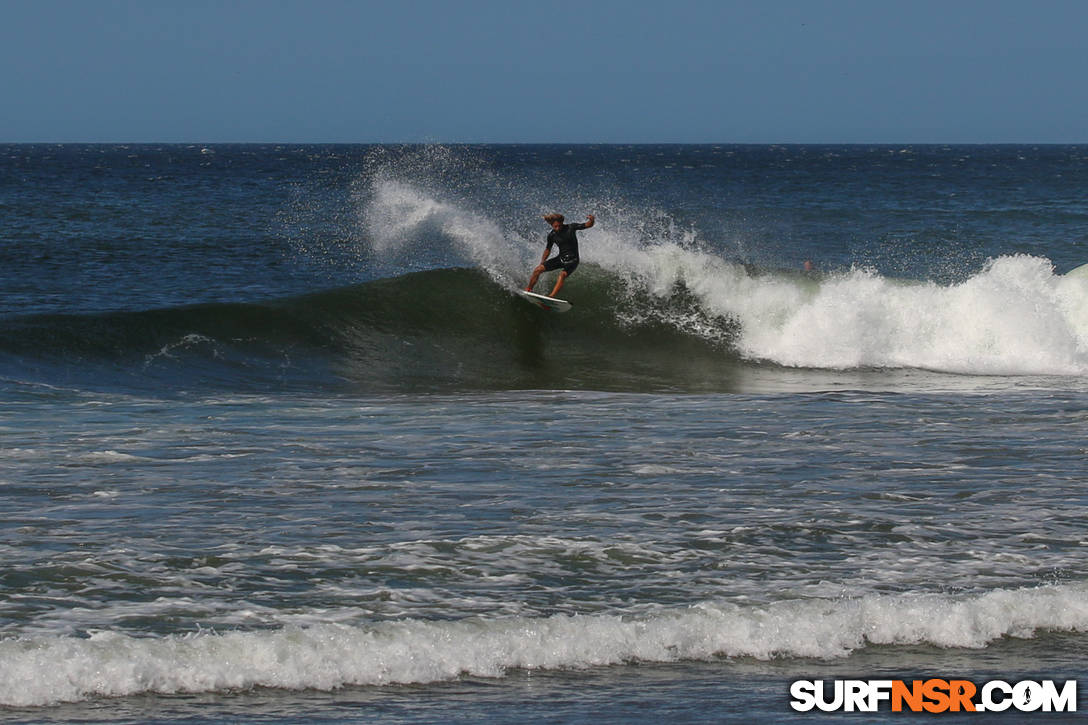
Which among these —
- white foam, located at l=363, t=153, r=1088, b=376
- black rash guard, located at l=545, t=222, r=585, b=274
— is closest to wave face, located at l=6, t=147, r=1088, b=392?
white foam, located at l=363, t=153, r=1088, b=376

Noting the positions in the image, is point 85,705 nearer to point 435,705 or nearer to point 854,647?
point 435,705

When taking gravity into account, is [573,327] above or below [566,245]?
below

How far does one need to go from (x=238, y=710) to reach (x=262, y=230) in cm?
3780

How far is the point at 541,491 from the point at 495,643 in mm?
2952

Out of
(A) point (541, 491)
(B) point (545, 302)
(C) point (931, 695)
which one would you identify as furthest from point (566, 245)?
(C) point (931, 695)

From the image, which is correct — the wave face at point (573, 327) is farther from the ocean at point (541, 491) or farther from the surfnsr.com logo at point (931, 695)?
the surfnsr.com logo at point (931, 695)

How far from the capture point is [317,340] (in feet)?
60.3

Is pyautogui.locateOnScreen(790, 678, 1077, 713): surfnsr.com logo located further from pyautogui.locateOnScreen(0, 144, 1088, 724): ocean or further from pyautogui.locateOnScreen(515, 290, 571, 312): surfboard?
pyautogui.locateOnScreen(515, 290, 571, 312): surfboard

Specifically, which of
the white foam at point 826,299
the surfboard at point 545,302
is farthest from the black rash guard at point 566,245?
the white foam at point 826,299

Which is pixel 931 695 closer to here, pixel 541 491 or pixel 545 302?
pixel 541 491

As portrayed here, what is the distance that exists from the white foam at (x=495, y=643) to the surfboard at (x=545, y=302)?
12796mm

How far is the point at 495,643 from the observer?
20.6ft

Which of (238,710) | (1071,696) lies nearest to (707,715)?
(1071,696)

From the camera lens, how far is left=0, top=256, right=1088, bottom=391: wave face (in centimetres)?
1623
